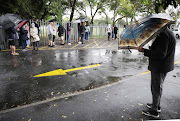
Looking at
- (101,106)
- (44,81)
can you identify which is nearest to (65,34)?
(44,81)

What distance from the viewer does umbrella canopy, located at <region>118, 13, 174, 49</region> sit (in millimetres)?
2387

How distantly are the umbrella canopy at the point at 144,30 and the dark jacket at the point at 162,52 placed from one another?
230mm

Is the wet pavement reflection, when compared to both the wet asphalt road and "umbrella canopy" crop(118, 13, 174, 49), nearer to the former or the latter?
the wet asphalt road

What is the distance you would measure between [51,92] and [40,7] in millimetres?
10812

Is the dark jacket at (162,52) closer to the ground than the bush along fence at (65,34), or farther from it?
closer to the ground

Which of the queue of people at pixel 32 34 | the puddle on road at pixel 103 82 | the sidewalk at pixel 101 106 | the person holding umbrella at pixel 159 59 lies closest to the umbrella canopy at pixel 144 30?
the person holding umbrella at pixel 159 59

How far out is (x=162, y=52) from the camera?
8.50 feet

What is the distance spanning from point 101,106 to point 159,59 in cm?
160

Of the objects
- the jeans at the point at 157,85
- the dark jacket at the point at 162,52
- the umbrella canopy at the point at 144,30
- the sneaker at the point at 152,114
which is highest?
the umbrella canopy at the point at 144,30

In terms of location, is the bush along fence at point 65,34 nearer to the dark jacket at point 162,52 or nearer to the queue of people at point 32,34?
the queue of people at point 32,34

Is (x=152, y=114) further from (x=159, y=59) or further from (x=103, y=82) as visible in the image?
(x=103, y=82)

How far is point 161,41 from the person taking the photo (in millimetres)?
2584

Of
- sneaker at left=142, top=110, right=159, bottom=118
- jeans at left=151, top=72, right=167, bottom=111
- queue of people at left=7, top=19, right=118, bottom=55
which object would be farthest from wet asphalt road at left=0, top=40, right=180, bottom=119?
queue of people at left=7, top=19, right=118, bottom=55

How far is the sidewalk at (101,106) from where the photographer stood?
9.66 feet
